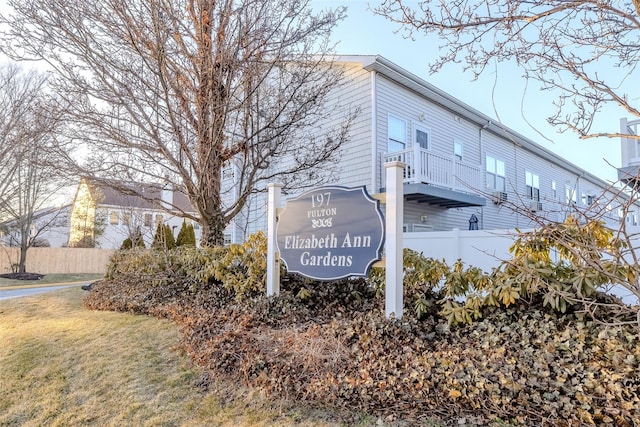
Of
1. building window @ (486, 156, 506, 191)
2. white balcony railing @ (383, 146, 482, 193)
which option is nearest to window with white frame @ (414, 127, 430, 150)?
white balcony railing @ (383, 146, 482, 193)

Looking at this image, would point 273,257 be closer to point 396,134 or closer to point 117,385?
point 117,385

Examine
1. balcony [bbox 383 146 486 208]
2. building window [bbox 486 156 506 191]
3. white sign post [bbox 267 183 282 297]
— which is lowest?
white sign post [bbox 267 183 282 297]

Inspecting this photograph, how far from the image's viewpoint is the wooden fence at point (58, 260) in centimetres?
1992

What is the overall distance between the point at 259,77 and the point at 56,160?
3930 mm

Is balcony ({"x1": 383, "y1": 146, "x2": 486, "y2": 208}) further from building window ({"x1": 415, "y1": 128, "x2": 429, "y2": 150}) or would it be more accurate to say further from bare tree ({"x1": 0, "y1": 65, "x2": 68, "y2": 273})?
bare tree ({"x1": 0, "y1": 65, "x2": 68, "y2": 273})

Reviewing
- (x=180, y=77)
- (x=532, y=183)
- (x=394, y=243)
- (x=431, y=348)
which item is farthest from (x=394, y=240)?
(x=532, y=183)

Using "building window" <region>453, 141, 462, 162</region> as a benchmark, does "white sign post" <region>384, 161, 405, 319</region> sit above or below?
below

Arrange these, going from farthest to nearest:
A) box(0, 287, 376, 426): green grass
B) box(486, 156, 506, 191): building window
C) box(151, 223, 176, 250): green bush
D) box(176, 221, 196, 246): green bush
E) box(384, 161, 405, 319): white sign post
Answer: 1. box(486, 156, 506, 191): building window
2. box(176, 221, 196, 246): green bush
3. box(151, 223, 176, 250): green bush
4. box(384, 161, 405, 319): white sign post
5. box(0, 287, 376, 426): green grass

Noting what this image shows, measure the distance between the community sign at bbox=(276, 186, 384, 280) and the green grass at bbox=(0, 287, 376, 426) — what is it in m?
1.62

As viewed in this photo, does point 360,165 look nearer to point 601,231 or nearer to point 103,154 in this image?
point 103,154

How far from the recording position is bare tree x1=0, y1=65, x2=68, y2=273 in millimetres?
7438

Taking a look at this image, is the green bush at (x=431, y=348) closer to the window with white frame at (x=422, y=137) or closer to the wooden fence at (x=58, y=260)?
the window with white frame at (x=422, y=137)

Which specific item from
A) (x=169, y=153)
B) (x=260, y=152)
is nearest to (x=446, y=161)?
(x=260, y=152)

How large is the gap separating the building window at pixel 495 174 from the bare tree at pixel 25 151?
13.2 metres
